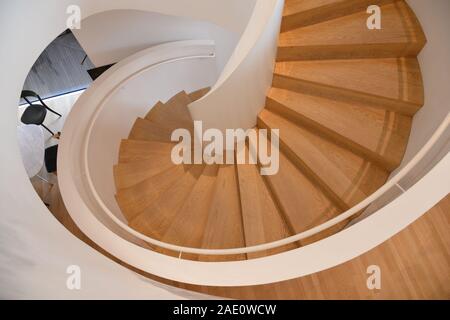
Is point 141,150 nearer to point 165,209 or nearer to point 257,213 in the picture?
point 165,209

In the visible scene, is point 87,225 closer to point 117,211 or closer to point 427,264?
point 117,211

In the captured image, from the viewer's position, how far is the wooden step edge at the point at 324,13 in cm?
286

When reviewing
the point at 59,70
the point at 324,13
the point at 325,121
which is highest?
the point at 59,70

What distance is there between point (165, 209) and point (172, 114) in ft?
6.58

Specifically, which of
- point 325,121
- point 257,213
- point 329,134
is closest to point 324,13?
point 325,121

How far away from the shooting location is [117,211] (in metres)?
4.29

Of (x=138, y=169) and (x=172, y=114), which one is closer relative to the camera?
(x=138, y=169)

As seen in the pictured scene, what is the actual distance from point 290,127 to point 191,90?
122 inches

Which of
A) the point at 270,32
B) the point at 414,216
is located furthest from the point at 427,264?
the point at 270,32

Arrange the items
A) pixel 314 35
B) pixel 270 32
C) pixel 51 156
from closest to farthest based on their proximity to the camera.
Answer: pixel 270 32
pixel 314 35
pixel 51 156

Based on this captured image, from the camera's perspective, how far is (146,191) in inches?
163

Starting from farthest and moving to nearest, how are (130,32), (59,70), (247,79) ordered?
(59,70), (130,32), (247,79)

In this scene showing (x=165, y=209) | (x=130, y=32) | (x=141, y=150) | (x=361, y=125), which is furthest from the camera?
(x=130, y=32)
